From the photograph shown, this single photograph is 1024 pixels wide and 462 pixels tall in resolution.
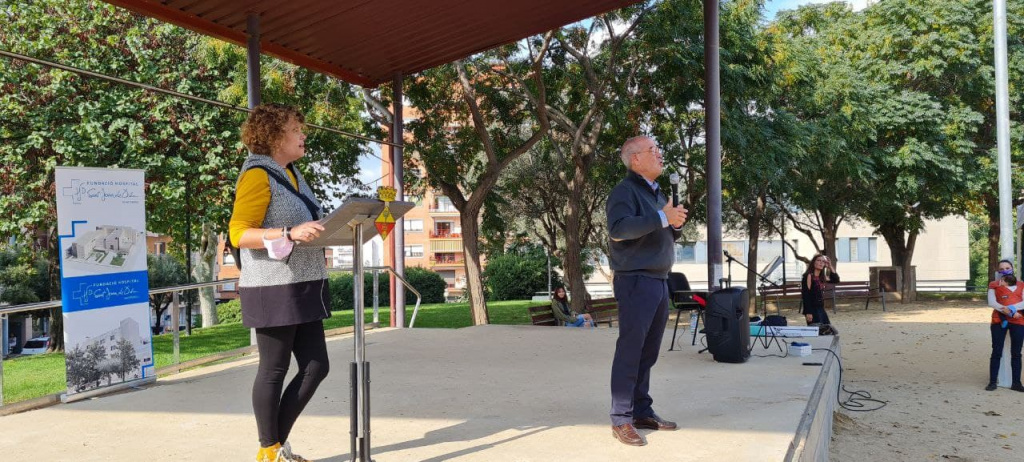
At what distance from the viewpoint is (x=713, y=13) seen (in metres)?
8.82

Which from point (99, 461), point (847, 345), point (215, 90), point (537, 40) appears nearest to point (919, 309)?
point (847, 345)

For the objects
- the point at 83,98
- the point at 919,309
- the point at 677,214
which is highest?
the point at 83,98

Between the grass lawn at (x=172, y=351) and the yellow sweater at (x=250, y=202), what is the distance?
3.85 m

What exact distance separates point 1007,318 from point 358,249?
8878 millimetres

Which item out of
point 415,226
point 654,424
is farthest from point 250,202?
point 415,226

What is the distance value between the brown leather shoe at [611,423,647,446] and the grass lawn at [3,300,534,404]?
14.9 feet

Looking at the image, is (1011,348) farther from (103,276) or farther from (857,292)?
(857,292)

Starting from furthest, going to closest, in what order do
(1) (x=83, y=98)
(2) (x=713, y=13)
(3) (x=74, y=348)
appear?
(1) (x=83, y=98), (2) (x=713, y=13), (3) (x=74, y=348)

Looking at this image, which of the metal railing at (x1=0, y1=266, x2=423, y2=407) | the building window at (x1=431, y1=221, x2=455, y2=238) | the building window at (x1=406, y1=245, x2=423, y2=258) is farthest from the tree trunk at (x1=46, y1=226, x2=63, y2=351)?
the building window at (x1=406, y1=245, x2=423, y2=258)

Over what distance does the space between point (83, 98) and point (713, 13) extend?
1303 cm

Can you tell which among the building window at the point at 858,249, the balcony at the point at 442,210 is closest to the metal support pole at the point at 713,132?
the building window at the point at 858,249

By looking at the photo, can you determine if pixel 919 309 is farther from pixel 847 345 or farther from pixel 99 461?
pixel 99 461

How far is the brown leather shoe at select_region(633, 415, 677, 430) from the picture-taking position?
177 inches

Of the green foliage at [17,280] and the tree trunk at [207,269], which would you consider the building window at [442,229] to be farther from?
the green foliage at [17,280]
